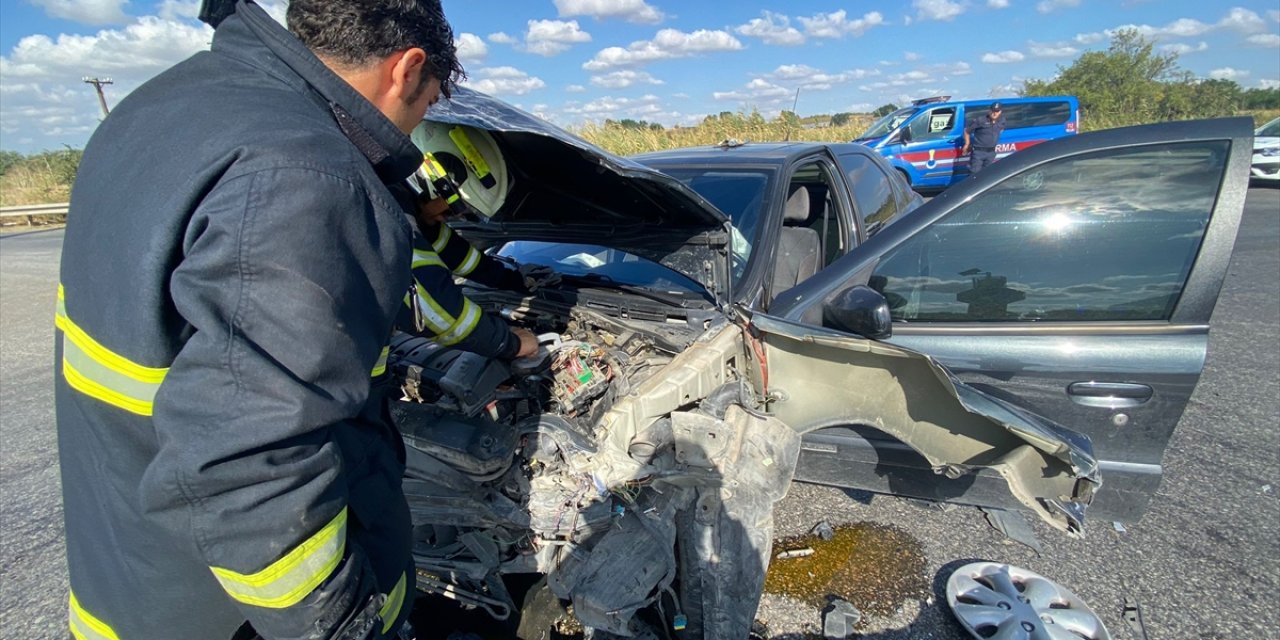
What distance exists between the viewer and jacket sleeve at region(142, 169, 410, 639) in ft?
2.50

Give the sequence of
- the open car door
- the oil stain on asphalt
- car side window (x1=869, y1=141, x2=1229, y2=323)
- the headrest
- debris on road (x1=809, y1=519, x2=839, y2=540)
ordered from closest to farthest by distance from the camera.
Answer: the open car door
car side window (x1=869, y1=141, x2=1229, y2=323)
the oil stain on asphalt
debris on road (x1=809, y1=519, x2=839, y2=540)
the headrest

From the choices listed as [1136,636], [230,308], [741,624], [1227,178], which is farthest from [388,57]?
[1136,636]

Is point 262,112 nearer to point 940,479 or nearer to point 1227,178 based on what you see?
point 940,479

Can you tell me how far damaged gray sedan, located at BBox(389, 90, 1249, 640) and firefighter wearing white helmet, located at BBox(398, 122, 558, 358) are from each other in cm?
5

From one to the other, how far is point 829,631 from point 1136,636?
0.97m

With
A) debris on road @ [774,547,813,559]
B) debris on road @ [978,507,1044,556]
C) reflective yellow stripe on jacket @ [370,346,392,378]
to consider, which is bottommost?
debris on road @ [774,547,813,559]

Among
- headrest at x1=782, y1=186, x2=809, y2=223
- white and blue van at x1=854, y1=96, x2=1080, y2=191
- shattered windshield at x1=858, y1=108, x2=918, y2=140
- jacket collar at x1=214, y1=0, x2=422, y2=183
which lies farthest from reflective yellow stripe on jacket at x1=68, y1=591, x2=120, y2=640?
shattered windshield at x1=858, y1=108, x2=918, y2=140

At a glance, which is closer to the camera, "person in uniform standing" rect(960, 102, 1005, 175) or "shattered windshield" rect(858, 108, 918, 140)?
"person in uniform standing" rect(960, 102, 1005, 175)

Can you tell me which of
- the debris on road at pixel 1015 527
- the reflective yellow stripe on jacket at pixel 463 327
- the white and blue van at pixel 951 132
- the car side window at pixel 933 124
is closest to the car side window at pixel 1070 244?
Answer: the debris on road at pixel 1015 527

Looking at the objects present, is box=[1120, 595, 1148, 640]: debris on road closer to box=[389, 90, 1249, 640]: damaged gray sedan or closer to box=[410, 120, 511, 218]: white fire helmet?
box=[389, 90, 1249, 640]: damaged gray sedan

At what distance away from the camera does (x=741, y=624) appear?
1.68m

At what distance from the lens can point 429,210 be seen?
1.92 meters

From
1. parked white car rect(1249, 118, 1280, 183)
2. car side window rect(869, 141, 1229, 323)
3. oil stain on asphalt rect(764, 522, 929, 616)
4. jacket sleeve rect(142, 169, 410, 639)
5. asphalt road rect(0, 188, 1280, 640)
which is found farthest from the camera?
parked white car rect(1249, 118, 1280, 183)

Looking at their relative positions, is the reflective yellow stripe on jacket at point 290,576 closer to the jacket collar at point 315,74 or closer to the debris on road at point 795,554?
the jacket collar at point 315,74
